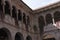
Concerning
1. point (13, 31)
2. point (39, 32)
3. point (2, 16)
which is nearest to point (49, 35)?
point (39, 32)

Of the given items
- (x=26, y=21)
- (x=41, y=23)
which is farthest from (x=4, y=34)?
(x=41, y=23)

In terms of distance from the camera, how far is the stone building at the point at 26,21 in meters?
15.2

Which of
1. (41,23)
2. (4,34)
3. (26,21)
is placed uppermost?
(41,23)

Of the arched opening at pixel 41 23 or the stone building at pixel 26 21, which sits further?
the arched opening at pixel 41 23

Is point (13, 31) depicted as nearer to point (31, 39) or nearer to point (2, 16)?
point (2, 16)

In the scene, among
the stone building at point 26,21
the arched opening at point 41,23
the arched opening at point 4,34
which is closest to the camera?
the arched opening at point 4,34

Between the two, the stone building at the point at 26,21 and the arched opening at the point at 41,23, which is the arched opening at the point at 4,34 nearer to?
the stone building at the point at 26,21

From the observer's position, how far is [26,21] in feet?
65.1

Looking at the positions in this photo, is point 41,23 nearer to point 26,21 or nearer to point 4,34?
point 26,21

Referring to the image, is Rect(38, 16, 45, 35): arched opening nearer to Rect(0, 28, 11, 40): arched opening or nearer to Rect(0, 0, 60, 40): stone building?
Rect(0, 0, 60, 40): stone building

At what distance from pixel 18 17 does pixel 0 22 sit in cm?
506

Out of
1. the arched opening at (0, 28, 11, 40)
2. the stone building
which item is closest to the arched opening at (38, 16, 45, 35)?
the stone building

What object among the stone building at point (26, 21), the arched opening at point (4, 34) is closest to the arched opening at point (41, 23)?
the stone building at point (26, 21)

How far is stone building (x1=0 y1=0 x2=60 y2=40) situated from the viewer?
1516 cm
